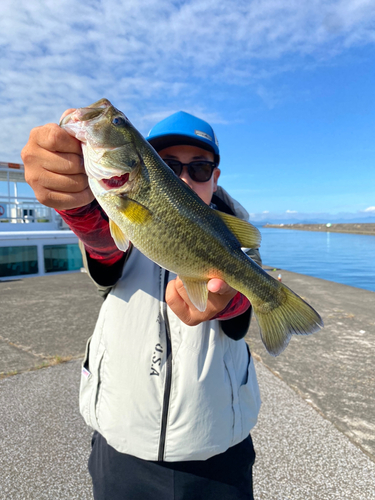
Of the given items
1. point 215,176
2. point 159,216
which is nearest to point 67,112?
point 159,216

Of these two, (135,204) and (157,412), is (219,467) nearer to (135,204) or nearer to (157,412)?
(157,412)

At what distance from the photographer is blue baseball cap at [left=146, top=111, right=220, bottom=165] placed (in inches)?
98.1

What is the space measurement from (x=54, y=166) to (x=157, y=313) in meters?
1.11

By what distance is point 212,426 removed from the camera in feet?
6.55

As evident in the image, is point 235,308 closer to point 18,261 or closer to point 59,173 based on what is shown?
point 59,173

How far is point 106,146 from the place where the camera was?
168 centimetres

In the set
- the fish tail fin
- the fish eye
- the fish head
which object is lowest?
the fish tail fin

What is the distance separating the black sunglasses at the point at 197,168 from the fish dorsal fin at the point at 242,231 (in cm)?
73

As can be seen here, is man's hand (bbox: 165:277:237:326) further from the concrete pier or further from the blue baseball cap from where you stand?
the concrete pier

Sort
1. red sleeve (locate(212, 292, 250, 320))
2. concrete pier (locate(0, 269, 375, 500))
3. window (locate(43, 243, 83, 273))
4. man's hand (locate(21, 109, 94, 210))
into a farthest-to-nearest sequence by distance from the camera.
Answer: window (locate(43, 243, 83, 273))
concrete pier (locate(0, 269, 375, 500))
red sleeve (locate(212, 292, 250, 320))
man's hand (locate(21, 109, 94, 210))

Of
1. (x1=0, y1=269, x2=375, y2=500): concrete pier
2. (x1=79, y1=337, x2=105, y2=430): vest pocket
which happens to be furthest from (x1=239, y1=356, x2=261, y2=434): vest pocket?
(x1=0, y1=269, x2=375, y2=500): concrete pier

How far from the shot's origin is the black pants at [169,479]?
198cm

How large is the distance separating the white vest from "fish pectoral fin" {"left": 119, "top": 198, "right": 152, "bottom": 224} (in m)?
0.67

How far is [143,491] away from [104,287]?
4.29 ft
